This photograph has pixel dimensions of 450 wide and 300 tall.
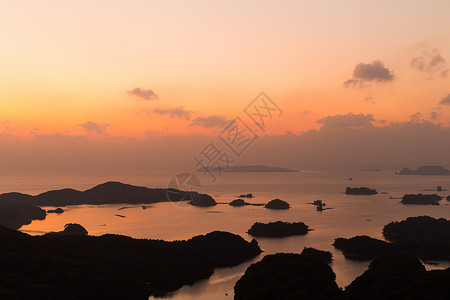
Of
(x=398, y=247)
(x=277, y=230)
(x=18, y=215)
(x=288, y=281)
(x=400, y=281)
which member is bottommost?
(x=288, y=281)

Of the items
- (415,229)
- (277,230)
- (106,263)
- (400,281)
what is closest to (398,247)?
(415,229)

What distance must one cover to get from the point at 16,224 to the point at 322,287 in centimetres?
11423

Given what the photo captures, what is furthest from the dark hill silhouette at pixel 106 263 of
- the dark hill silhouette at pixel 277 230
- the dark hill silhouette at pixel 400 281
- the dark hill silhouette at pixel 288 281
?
the dark hill silhouette at pixel 400 281

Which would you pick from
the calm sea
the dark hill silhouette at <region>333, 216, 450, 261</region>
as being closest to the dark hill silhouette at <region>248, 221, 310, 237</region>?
the calm sea

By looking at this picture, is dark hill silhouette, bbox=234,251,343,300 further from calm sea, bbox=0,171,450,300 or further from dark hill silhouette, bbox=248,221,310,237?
dark hill silhouette, bbox=248,221,310,237

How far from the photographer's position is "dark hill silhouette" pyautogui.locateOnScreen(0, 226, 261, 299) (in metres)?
49.8

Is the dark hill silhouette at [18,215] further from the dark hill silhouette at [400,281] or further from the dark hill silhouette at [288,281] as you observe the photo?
the dark hill silhouette at [400,281]

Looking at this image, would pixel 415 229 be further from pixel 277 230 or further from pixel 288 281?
pixel 288 281

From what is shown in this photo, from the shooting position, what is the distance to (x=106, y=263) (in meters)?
63.1

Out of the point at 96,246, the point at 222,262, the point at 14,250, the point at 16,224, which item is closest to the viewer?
the point at 14,250

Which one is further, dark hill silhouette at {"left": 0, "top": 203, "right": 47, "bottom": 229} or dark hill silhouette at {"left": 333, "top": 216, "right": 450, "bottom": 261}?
dark hill silhouette at {"left": 0, "top": 203, "right": 47, "bottom": 229}

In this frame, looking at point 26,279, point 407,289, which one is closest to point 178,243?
point 26,279

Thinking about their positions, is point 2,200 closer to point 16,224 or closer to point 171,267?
point 16,224

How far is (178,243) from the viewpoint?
83.8 metres
